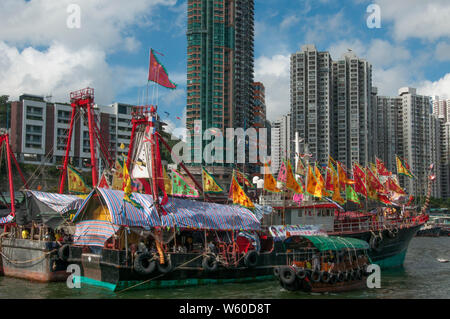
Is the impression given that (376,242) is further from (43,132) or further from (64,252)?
(43,132)

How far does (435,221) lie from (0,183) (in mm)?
99526

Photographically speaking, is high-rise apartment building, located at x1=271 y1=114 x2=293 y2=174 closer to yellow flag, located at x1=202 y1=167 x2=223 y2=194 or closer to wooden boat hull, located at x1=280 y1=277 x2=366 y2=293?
yellow flag, located at x1=202 y1=167 x2=223 y2=194

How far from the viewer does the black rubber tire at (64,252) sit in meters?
29.6

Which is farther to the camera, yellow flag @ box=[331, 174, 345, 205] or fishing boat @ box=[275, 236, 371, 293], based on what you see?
yellow flag @ box=[331, 174, 345, 205]

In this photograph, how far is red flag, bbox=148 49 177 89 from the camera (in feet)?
99.3

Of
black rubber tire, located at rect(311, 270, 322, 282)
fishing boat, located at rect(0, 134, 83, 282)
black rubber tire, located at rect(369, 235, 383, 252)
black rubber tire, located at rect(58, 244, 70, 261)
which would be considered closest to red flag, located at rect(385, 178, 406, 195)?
black rubber tire, located at rect(369, 235, 383, 252)

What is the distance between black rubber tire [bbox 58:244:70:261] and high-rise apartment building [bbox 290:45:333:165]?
10248cm

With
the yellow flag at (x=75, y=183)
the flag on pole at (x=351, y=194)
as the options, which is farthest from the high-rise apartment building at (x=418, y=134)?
the yellow flag at (x=75, y=183)

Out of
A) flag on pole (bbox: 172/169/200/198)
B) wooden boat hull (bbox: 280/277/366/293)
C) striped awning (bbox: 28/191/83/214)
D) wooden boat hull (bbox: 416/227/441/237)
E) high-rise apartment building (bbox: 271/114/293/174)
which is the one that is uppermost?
high-rise apartment building (bbox: 271/114/293/174)

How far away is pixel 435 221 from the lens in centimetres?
12156

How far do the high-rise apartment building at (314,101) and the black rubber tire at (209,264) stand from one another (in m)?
101

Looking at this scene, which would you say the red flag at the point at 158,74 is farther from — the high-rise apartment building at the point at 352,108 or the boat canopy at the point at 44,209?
the high-rise apartment building at the point at 352,108
